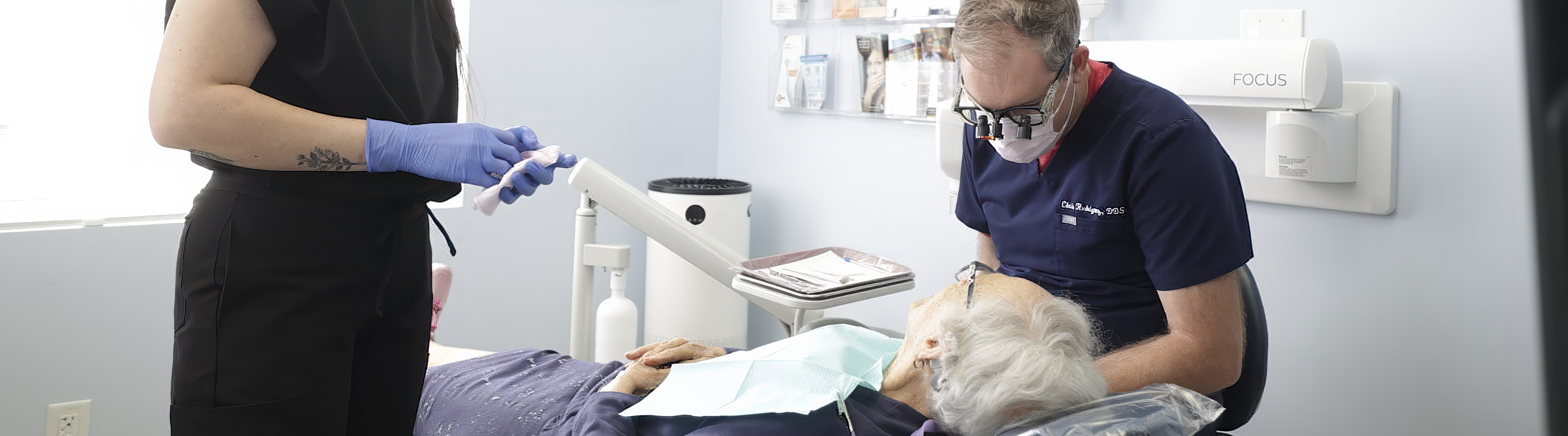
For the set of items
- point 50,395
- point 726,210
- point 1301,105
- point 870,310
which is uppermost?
point 1301,105

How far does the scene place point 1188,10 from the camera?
2016mm

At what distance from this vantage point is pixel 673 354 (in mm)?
1688

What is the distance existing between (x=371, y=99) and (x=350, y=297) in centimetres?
24

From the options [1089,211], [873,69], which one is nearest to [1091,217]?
[1089,211]

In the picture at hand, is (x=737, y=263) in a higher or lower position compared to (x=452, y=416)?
higher

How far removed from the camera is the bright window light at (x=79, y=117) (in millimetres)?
2320

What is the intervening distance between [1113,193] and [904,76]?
1.19m

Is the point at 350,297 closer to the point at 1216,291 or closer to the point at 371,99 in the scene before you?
the point at 371,99

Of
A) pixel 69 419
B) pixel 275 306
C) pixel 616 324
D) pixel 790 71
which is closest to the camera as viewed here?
pixel 275 306

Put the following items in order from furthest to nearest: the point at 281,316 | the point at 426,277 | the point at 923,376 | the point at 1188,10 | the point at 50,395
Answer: the point at 50,395
the point at 1188,10
the point at 923,376
the point at 426,277
the point at 281,316

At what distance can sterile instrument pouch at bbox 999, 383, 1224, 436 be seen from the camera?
3.93 ft

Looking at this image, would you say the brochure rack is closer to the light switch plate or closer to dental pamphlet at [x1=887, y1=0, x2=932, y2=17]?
dental pamphlet at [x1=887, y1=0, x2=932, y2=17]

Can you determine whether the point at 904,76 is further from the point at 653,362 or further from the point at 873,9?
the point at 653,362

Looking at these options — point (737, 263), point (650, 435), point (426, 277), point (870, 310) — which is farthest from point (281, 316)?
point (870, 310)
